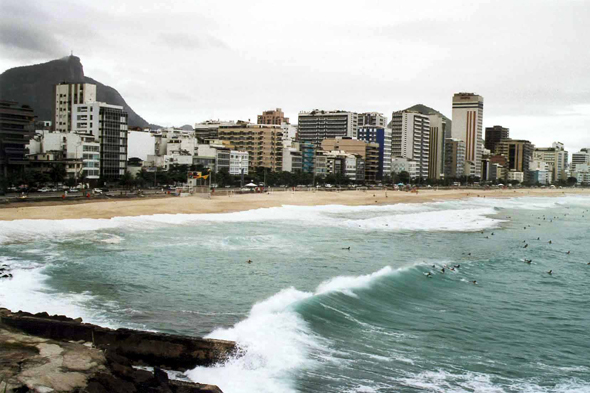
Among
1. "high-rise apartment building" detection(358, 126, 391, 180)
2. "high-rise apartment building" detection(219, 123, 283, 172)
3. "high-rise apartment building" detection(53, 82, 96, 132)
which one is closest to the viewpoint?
"high-rise apartment building" detection(53, 82, 96, 132)

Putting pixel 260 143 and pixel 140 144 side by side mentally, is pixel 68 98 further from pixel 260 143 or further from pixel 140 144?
pixel 260 143

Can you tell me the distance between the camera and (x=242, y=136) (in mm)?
117812

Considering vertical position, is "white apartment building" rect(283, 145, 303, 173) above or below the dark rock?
above

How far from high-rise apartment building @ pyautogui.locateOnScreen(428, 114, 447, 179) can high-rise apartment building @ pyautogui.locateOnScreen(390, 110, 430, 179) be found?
876 centimetres

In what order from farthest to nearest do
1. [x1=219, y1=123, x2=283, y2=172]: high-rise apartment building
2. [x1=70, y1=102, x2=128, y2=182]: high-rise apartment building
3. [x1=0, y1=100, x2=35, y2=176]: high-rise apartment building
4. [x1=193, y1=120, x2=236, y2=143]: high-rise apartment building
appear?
[x1=193, y1=120, x2=236, y2=143]: high-rise apartment building → [x1=219, y1=123, x2=283, y2=172]: high-rise apartment building → [x1=70, y1=102, x2=128, y2=182]: high-rise apartment building → [x1=0, y1=100, x2=35, y2=176]: high-rise apartment building

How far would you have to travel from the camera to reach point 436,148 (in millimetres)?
185125

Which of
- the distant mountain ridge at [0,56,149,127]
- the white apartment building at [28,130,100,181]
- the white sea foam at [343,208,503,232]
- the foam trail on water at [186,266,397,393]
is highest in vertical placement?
the distant mountain ridge at [0,56,149,127]

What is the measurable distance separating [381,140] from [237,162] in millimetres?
62219

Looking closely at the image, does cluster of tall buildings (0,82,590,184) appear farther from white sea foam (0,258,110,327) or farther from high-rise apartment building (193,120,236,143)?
white sea foam (0,258,110,327)

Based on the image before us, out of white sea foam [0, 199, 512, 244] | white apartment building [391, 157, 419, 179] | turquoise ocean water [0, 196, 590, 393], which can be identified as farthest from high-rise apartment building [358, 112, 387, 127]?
turquoise ocean water [0, 196, 590, 393]

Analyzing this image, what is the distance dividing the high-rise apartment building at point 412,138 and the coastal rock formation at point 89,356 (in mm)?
159353

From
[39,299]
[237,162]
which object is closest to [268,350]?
[39,299]

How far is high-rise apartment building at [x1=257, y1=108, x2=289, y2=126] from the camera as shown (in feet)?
550

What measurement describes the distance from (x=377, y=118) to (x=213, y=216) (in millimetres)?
125882
